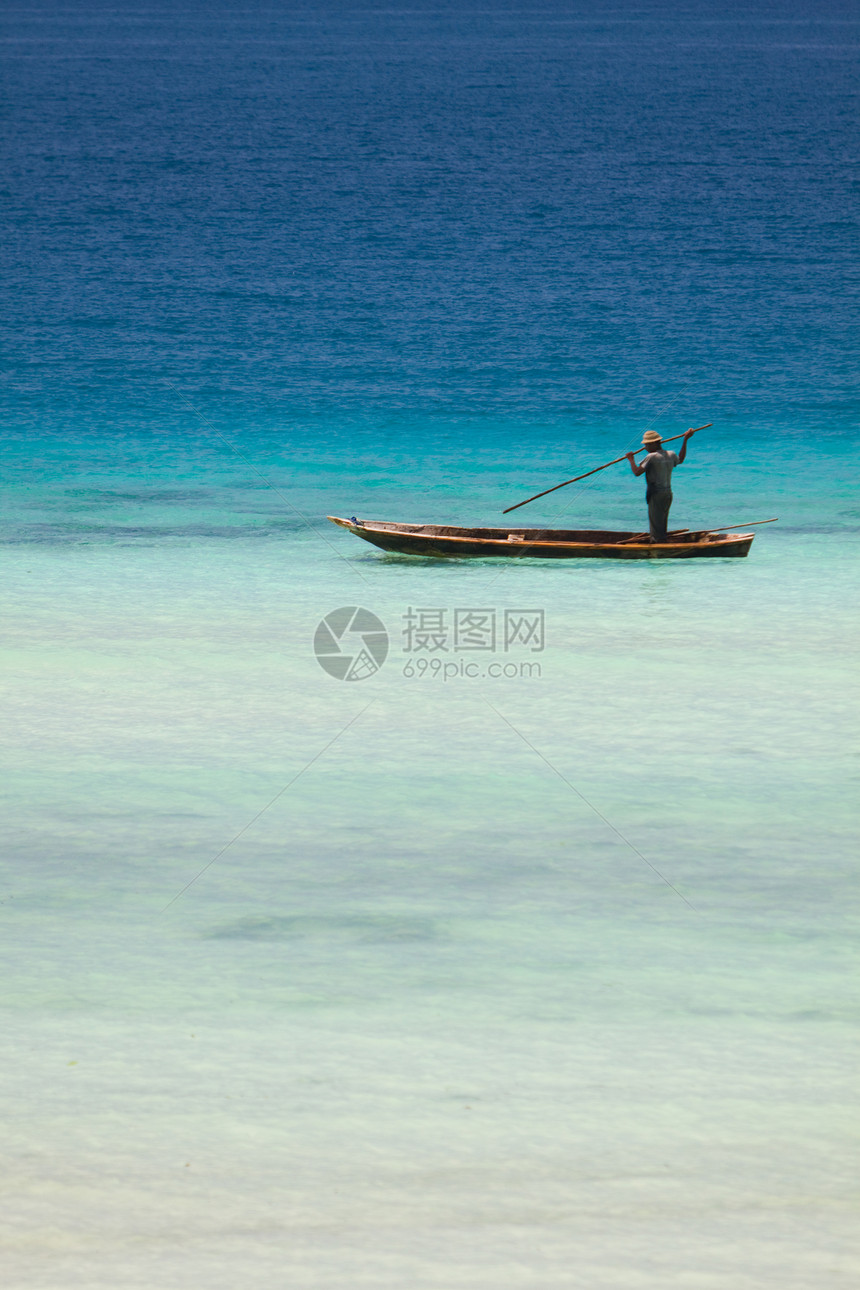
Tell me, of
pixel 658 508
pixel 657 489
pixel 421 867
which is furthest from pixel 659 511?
pixel 421 867

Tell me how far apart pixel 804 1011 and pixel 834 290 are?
147 feet

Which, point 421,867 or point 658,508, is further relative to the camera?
point 658,508

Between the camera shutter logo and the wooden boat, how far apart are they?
160 cm

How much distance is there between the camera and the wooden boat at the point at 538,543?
16578 mm

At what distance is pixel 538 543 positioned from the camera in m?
16.5

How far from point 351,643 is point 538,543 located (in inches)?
135

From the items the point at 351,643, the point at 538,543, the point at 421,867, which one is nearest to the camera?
the point at 421,867

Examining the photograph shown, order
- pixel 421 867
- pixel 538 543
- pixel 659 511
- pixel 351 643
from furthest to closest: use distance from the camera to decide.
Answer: pixel 659 511 < pixel 538 543 < pixel 351 643 < pixel 421 867

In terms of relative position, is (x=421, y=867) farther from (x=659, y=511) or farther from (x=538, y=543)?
(x=659, y=511)

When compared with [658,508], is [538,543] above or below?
below

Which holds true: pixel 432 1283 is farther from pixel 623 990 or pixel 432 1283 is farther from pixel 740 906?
pixel 740 906

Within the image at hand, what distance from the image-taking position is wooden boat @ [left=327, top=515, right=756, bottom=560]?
1658 cm

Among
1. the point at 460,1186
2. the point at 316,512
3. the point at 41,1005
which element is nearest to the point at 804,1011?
the point at 460,1186

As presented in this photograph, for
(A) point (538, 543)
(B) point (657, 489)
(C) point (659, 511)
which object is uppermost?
(B) point (657, 489)
